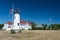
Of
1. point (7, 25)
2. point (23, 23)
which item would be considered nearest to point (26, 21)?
point (23, 23)

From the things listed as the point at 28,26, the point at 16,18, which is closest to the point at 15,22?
the point at 16,18

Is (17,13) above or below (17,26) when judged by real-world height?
above

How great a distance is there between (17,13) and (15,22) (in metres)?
1.93

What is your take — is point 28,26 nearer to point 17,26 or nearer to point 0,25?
point 0,25

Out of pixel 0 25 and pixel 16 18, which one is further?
pixel 0 25

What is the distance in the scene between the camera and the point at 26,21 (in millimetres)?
99312

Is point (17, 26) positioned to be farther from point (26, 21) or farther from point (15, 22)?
point (26, 21)

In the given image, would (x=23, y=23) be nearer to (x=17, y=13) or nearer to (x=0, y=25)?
(x=0, y=25)

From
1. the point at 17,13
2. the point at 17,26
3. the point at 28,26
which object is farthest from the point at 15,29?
the point at 28,26

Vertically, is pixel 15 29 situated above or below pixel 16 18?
below

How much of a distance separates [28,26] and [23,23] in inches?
165

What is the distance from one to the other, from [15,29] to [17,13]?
3.52 meters

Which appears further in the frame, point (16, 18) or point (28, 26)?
point (28, 26)

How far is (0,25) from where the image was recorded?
3816 inches
